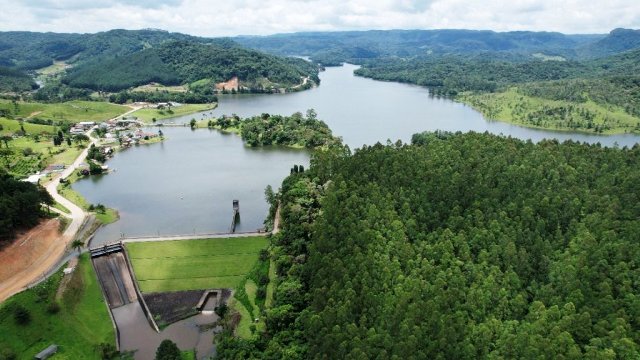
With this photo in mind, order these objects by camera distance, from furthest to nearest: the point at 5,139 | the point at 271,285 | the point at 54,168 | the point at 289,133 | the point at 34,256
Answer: the point at 289,133 → the point at 5,139 → the point at 54,168 → the point at 34,256 → the point at 271,285

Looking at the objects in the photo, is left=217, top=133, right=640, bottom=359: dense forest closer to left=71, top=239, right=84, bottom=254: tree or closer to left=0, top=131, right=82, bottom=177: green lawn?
left=71, top=239, right=84, bottom=254: tree

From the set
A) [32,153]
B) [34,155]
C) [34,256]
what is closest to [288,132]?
[34,155]

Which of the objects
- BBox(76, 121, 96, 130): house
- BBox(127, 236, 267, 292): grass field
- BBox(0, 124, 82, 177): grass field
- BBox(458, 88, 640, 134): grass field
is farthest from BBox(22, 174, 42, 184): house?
BBox(458, 88, 640, 134): grass field

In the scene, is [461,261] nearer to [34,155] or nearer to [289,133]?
[289,133]

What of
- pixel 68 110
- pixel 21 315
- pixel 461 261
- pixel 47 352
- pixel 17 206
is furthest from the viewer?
pixel 68 110

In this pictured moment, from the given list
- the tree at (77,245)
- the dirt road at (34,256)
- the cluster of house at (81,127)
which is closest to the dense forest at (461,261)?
the tree at (77,245)

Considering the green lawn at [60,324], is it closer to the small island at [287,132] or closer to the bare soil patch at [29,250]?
the bare soil patch at [29,250]
